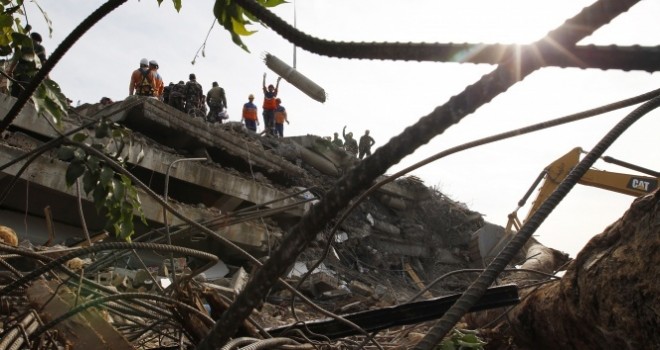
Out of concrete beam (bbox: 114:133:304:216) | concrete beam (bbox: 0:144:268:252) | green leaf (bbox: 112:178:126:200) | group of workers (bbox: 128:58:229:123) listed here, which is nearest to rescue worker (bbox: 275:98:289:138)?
group of workers (bbox: 128:58:229:123)

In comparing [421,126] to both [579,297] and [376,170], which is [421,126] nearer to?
[376,170]

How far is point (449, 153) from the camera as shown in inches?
47.0

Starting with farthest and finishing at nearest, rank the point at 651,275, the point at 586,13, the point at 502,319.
Result: the point at 502,319 < the point at 651,275 < the point at 586,13

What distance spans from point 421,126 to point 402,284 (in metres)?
11.0

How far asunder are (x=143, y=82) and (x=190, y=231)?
6878 millimetres

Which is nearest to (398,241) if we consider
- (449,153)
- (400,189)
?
(400,189)

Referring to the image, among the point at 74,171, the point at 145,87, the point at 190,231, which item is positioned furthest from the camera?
the point at 145,87

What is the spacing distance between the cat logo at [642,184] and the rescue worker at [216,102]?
8.53 meters

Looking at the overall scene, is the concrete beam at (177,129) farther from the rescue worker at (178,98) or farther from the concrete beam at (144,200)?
the rescue worker at (178,98)

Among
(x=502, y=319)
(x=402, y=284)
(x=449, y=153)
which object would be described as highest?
(x=402, y=284)

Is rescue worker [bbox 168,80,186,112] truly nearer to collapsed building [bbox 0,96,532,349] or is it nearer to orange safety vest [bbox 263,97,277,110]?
collapsed building [bbox 0,96,532,349]

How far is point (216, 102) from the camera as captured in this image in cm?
1234

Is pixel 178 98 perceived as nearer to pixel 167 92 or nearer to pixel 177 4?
pixel 167 92

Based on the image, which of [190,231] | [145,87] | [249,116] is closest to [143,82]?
[145,87]
